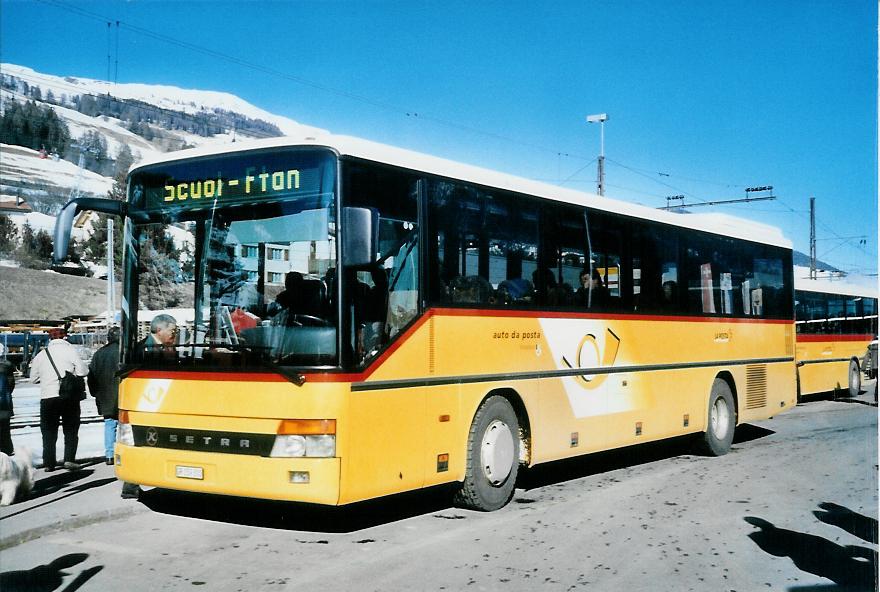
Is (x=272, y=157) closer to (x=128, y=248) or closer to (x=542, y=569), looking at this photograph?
(x=128, y=248)

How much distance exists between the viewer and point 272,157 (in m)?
7.62


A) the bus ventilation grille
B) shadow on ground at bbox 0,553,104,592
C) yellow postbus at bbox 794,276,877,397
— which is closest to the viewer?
shadow on ground at bbox 0,553,104,592

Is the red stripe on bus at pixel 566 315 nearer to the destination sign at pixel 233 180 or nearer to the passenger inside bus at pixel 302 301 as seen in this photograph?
the passenger inside bus at pixel 302 301

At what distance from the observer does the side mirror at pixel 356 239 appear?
23.8 feet

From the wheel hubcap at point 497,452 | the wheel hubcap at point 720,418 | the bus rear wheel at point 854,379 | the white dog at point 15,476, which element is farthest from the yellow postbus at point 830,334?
the white dog at point 15,476

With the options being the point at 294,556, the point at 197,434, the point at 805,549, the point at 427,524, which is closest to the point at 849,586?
the point at 805,549

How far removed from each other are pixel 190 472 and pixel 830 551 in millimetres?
5510

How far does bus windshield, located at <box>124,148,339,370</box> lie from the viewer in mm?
7344

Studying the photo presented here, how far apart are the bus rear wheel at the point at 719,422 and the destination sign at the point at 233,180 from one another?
332 inches

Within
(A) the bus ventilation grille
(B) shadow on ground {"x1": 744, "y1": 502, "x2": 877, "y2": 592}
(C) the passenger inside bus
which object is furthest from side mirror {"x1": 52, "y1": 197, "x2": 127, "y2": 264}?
(A) the bus ventilation grille

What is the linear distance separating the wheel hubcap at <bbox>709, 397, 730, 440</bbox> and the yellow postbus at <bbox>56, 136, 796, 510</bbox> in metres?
3.80

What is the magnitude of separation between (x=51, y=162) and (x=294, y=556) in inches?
5689

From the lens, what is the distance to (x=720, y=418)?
1402 centimetres

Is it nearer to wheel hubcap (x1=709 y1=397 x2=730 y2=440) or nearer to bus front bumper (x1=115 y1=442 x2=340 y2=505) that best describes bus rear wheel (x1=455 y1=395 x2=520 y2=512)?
bus front bumper (x1=115 y1=442 x2=340 y2=505)
